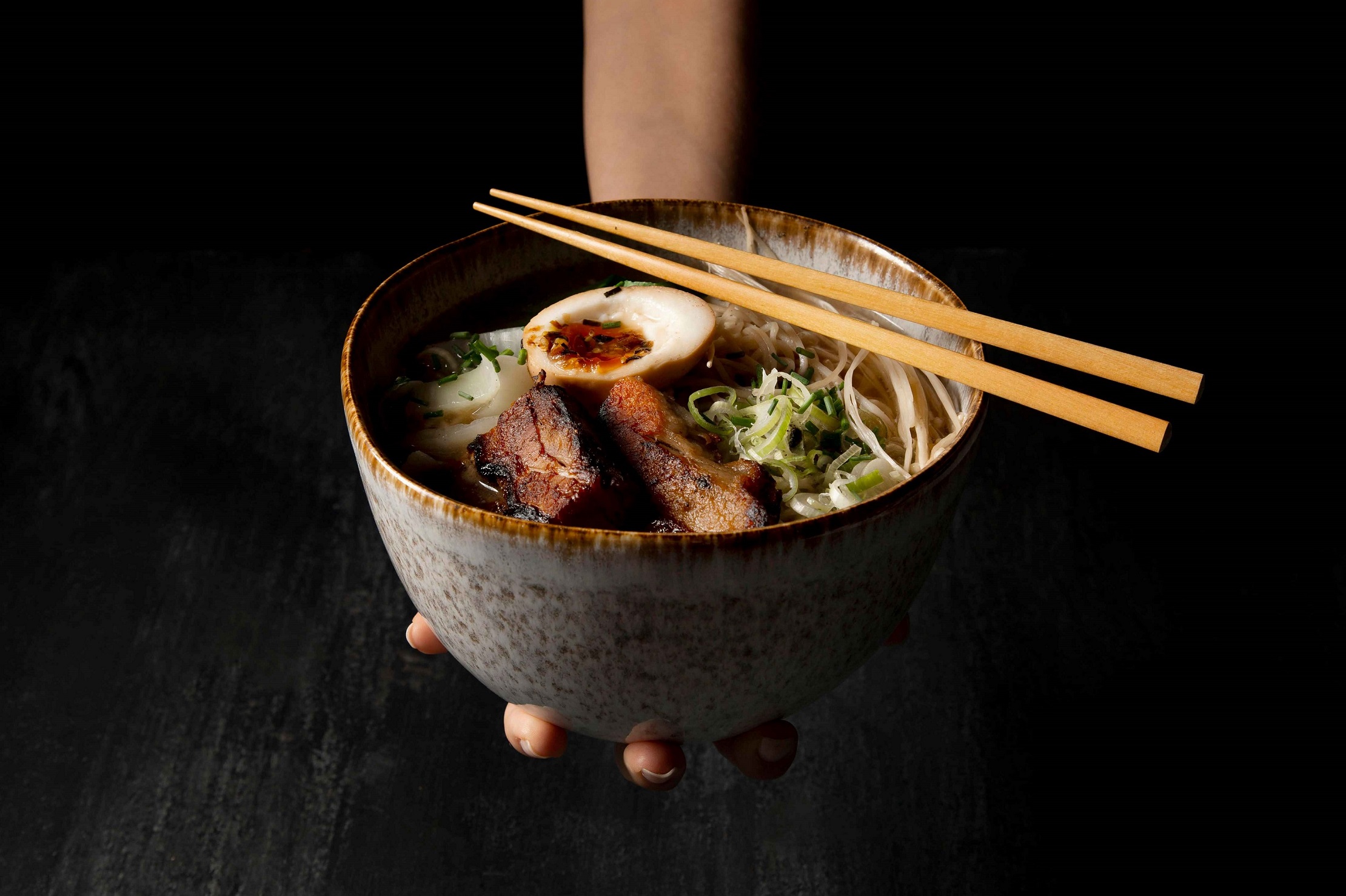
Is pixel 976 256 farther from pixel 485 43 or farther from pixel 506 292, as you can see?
pixel 506 292

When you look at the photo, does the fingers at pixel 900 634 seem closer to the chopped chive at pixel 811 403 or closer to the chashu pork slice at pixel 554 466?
the chopped chive at pixel 811 403

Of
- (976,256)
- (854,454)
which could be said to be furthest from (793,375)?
(976,256)

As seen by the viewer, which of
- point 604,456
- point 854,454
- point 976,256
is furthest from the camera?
point 976,256

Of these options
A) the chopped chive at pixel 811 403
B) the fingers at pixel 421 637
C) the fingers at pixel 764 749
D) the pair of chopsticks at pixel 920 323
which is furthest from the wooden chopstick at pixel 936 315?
the fingers at pixel 421 637

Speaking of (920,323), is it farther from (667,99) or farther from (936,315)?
(667,99)

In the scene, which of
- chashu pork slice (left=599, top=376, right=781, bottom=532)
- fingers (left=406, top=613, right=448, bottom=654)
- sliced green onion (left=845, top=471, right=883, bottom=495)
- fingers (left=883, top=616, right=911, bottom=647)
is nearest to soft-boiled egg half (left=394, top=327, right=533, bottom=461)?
chashu pork slice (left=599, top=376, right=781, bottom=532)
